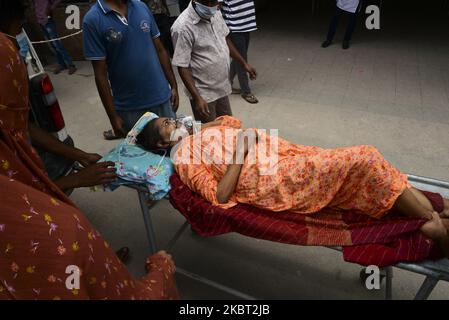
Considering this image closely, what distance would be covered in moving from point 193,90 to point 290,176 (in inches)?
46.1

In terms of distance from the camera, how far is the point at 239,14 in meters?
3.68

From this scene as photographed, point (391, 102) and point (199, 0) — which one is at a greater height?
point (199, 0)

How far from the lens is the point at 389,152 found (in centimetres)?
325

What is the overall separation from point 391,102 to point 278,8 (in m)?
5.39

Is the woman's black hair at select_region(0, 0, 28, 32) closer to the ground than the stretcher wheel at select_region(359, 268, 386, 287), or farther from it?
farther from it

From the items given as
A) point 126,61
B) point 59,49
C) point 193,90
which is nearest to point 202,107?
point 193,90

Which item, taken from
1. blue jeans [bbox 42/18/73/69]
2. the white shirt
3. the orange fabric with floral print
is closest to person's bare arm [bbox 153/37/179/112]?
the orange fabric with floral print

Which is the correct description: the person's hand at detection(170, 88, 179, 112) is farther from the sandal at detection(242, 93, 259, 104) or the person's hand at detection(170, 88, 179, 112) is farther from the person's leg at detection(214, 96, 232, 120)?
the sandal at detection(242, 93, 259, 104)

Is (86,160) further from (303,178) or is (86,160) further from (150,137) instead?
(303,178)

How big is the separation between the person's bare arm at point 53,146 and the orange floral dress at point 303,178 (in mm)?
536

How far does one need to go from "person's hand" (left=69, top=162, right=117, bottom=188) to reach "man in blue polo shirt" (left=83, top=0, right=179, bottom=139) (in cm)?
63

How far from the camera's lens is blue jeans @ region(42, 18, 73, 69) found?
5.14m

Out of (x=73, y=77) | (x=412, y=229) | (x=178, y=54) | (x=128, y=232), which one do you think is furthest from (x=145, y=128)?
(x=73, y=77)

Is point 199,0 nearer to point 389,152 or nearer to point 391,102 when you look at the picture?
point 389,152
